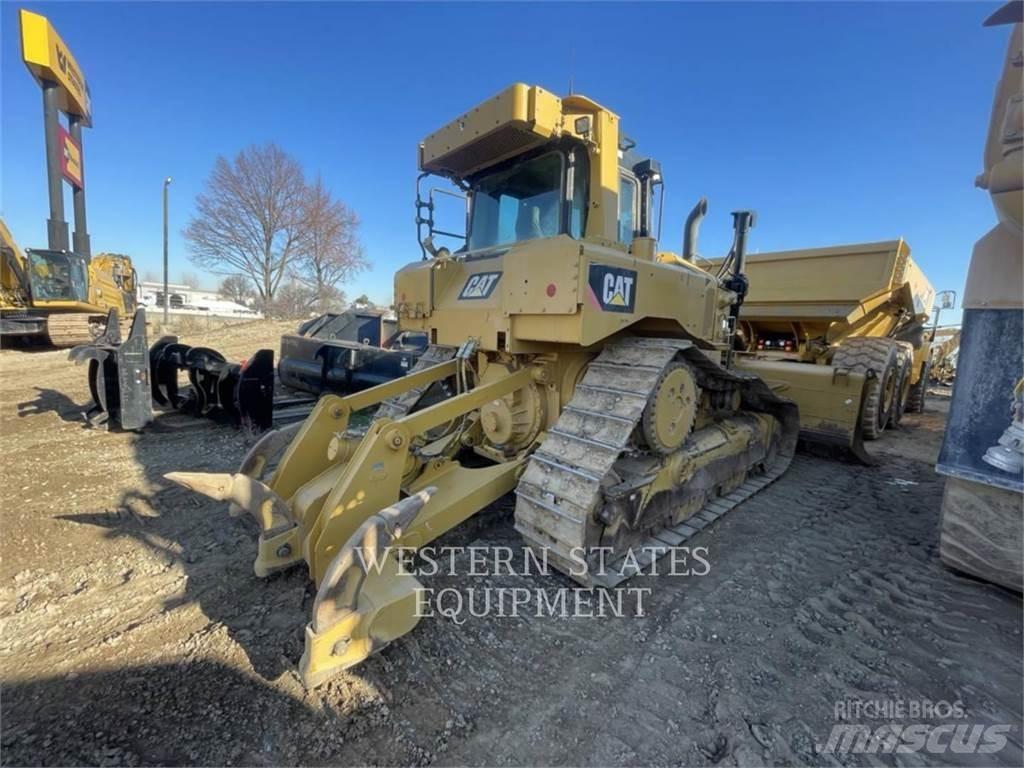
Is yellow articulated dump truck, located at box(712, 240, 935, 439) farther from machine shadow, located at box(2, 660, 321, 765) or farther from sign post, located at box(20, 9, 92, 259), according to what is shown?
sign post, located at box(20, 9, 92, 259)

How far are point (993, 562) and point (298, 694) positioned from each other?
3.84 meters

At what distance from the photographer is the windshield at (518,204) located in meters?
3.26

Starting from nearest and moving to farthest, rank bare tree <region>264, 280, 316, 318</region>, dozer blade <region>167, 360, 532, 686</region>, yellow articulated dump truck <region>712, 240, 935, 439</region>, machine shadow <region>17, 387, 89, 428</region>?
dozer blade <region>167, 360, 532, 686</region> < yellow articulated dump truck <region>712, 240, 935, 439</region> < machine shadow <region>17, 387, 89, 428</region> < bare tree <region>264, 280, 316, 318</region>

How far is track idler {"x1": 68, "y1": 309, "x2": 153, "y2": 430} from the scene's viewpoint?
5023mm

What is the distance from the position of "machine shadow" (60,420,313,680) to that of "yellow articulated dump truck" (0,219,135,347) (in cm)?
1043

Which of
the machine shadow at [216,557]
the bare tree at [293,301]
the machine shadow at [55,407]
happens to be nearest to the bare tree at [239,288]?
the bare tree at [293,301]

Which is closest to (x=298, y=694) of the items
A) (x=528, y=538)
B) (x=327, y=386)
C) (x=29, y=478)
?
(x=528, y=538)

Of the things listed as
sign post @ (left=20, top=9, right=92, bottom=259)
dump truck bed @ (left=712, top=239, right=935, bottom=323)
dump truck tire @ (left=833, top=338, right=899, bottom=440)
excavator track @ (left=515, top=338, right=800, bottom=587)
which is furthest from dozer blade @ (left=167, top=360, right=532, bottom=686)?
sign post @ (left=20, top=9, right=92, bottom=259)

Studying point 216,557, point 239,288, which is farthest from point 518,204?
point 239,288

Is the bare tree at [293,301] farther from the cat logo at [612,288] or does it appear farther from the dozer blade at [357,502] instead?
the cat logo at [612,288]

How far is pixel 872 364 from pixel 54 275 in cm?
1692

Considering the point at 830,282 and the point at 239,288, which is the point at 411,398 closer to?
the point at 830,282

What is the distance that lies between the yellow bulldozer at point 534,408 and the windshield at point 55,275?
41.3 feet

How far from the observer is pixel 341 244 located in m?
28.1
